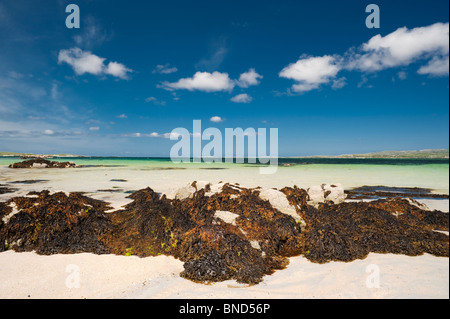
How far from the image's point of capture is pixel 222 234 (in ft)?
19.1

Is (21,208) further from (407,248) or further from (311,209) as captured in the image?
(407,248)

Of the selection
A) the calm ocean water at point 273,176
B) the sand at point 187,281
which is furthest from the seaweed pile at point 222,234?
the calm ocean water at point 273,176

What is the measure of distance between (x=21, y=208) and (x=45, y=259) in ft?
9.29

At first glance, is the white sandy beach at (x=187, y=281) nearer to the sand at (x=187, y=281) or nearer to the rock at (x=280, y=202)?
the sand at (x=187, y=281)

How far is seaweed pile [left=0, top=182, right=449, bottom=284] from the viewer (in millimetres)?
5422

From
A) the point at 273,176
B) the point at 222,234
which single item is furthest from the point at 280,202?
the point at 273,176

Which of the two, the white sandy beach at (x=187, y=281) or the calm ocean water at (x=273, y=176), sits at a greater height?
the calm ocean water at (x=273, y=176)

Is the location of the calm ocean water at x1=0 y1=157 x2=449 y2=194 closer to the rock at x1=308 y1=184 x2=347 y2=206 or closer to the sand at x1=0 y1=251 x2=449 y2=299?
the rock at x1=308 y1=184 x2=347 y2=206

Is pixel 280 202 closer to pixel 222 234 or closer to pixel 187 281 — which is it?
pixel 222 234

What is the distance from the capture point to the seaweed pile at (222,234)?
17.8 ft

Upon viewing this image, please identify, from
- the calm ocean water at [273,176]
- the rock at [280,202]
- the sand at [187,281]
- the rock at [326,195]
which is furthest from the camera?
the calm ocean water at [273,176]

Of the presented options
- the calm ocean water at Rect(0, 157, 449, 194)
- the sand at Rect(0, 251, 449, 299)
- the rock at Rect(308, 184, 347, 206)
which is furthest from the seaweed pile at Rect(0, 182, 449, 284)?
the calm ocean water at Rect(0, 157, 449, 194)

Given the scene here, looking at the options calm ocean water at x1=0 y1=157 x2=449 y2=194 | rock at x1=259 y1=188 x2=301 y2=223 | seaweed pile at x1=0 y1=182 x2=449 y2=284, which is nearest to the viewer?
seaweed pile at x1=0 y1=182 x2=449 y2=284
